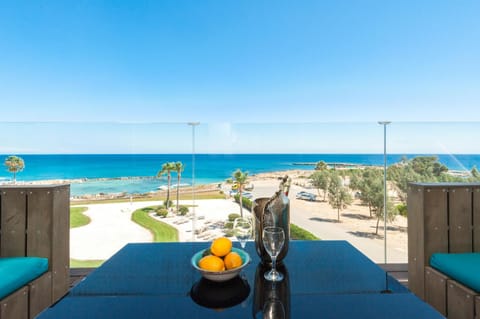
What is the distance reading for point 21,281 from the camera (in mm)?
1210

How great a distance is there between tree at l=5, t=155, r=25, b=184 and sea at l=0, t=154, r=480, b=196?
0.04m

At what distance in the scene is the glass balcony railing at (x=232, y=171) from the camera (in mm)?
2479

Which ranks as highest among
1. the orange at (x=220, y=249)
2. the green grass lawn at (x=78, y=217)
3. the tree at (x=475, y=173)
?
the tree at (x=475, y=173)

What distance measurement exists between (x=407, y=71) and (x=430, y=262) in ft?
15.3

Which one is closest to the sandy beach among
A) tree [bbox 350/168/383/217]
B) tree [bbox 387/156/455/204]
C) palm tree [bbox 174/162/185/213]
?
tree [bbox 350/168/383/217]

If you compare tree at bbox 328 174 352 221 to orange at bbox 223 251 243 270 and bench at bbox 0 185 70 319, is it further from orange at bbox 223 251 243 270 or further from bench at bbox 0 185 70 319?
bench at bbox 0 185 70 319

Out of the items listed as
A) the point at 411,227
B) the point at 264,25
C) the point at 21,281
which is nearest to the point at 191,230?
the point at 21,281

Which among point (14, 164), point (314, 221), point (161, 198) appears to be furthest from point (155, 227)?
point (314, 221)

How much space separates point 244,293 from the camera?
2.53 feet

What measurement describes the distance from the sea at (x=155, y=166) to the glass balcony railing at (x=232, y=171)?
0.05 feet

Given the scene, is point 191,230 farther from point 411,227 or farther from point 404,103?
point 404,103

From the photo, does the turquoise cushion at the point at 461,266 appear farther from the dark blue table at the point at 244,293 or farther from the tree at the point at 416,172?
the tree at the point at 416,172

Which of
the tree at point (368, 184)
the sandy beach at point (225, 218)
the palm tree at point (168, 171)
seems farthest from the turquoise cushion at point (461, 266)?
the palm tree at point (168, 171)

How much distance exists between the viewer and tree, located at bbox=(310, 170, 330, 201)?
9.45ft
